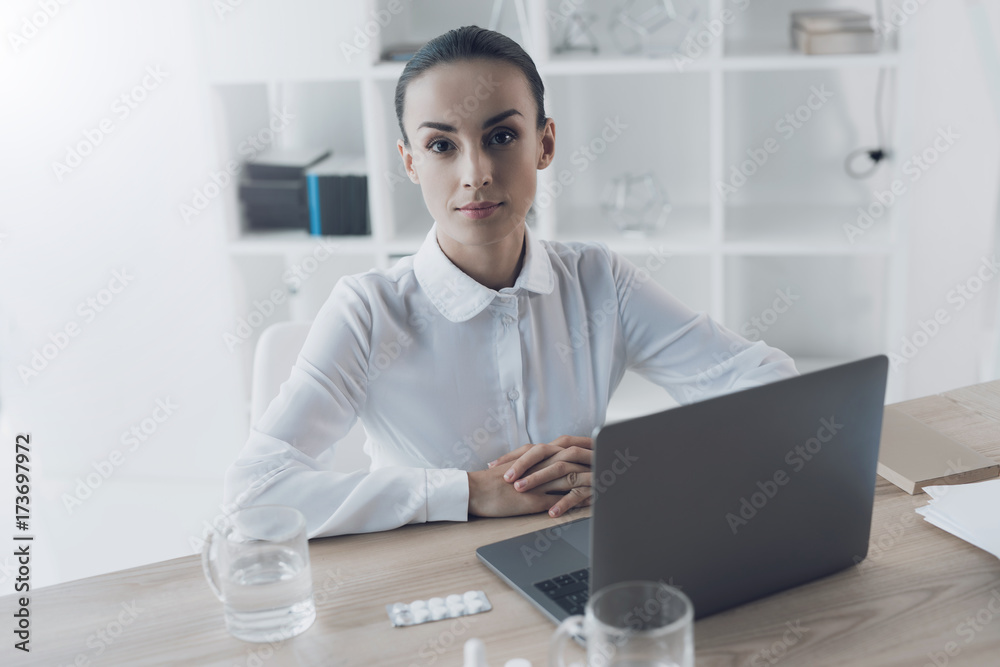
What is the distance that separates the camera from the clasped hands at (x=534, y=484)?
1.23 metres

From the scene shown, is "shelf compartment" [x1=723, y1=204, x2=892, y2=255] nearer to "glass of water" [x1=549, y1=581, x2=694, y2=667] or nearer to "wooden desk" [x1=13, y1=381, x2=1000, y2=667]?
"wooden desk" [x1=13, y1=381, x2=1000, y2=667]

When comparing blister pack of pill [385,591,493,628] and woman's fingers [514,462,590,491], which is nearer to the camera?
blister pack of pill [385,591,493,628]

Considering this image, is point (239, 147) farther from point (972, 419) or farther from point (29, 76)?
point (972, 419)

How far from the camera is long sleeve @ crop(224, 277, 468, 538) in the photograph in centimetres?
121

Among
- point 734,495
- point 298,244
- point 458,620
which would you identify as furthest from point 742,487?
point 298,244

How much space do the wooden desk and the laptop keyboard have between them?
0.09 ft

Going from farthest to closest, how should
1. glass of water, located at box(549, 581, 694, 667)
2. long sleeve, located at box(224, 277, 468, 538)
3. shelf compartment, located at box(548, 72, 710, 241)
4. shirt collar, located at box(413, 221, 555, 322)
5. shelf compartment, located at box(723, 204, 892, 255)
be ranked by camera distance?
shelf compartment, located at box(548, 72, 710, 241)
shelf compartment, located at box(723, 204, 892, 255)
shirt collar, located at box(413, 221, 555, 322)
long sleeve, located at box(224, 277, 468, 538)
glass of water, located at box(549, 581, 694, 667)

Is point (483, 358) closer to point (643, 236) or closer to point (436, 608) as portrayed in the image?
point (436, 608)

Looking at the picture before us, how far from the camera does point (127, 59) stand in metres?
2.59

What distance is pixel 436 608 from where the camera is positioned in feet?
3.34

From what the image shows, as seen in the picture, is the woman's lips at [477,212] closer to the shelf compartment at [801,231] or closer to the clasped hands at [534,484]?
the clasped hands at [534,484]

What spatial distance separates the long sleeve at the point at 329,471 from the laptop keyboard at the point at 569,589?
0.66 feet

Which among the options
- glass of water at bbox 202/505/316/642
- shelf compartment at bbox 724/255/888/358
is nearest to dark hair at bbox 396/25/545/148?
glass of water at bbox 202/505/316/642

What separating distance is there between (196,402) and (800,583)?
219 centimetres
